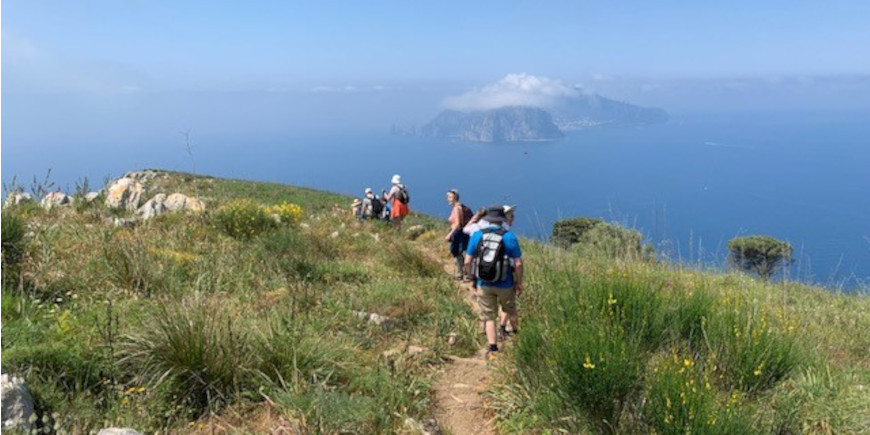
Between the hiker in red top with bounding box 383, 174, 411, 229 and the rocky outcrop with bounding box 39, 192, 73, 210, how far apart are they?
25.3ft

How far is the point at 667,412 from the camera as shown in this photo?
3.13 meters

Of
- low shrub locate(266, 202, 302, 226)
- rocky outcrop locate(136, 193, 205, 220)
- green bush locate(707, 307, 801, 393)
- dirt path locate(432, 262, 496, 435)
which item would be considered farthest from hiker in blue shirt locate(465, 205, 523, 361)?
rocky outcrop locate(136, 193, 205, 220)

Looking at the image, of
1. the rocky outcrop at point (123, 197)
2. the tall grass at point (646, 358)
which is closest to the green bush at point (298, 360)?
the tall grass at point (646, 358)

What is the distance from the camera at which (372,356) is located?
5.27m

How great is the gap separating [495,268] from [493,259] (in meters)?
0.11

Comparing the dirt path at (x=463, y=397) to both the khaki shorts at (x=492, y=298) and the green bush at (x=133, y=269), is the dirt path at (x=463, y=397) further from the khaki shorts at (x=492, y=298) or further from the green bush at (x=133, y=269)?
the green bush at (x=133, y=269)

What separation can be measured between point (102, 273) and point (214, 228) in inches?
169

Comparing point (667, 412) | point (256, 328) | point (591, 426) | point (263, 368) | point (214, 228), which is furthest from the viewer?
point (214, 228)

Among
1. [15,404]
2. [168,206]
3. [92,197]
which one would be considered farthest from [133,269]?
[92,197]

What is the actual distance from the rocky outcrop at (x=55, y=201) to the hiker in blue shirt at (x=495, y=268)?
29.8ft

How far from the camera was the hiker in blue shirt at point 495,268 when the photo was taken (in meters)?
6.30

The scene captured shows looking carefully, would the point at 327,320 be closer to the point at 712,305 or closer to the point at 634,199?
the point at 712,305

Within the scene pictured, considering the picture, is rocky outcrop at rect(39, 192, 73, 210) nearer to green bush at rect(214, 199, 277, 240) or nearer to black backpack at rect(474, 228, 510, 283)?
green bush at rect(214, 199, 277, 240)

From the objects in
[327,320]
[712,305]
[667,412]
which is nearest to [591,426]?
[667,412]
